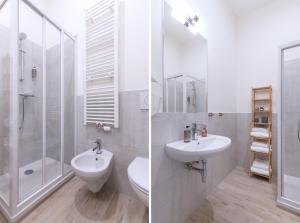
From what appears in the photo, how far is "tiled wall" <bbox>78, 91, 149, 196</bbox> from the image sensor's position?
1.04 m

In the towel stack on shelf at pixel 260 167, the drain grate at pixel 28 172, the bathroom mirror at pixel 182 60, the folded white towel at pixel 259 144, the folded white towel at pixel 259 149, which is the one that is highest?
the bathroom mirror at pixel 182 60

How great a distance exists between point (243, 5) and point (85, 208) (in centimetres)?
166

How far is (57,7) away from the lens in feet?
3.29

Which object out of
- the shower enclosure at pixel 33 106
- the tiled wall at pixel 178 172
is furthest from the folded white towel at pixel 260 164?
the shower enclosure at pixel 33 106

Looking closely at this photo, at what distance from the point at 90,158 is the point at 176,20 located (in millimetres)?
1233

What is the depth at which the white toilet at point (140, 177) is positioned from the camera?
0.79 m

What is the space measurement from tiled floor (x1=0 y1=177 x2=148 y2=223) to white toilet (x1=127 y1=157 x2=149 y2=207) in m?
0.22

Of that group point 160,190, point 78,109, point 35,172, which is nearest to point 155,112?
point 160,190

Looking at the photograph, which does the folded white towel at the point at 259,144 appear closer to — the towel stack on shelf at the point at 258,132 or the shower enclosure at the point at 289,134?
the towel stack on shelf at the point at 258,132

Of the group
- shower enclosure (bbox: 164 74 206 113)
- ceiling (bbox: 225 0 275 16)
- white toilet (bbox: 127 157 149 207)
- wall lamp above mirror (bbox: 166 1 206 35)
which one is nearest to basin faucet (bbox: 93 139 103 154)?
white toilet (bbox: 127 157 149 207)

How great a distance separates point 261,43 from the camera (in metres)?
0.80

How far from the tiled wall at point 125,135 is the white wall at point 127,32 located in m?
0.12

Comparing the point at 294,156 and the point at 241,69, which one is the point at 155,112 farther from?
the point at 294,156

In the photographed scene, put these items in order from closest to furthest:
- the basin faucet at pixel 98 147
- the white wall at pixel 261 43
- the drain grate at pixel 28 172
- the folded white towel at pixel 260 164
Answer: the white wall at pixel 261 43 → the folded white towel at pixel 260 164 → the basin faucet at pixel 98 147 → the drain grate at pixel 28 172
